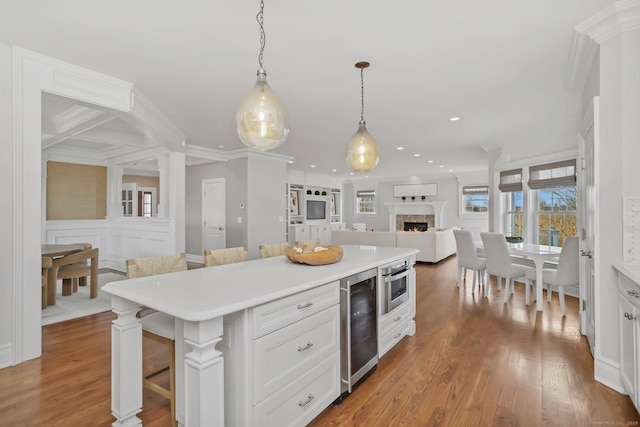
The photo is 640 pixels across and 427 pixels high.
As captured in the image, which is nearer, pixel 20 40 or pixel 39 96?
Answer: pixel 20 40

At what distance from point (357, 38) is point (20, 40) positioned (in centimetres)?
258

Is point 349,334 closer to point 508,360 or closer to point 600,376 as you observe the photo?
point 508,360

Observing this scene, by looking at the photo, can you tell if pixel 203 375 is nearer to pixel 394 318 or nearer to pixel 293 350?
pixel 293 350

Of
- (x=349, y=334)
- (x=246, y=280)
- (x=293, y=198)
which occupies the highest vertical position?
(x=293, y=198)

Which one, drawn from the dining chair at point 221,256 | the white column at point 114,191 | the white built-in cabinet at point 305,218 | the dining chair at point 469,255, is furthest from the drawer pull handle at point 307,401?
the white built-in cabinet at point 305,218

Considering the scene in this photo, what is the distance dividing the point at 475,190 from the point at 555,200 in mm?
5096

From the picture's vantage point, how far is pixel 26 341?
8.51 feet

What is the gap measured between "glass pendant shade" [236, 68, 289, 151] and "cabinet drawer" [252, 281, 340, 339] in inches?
38.6

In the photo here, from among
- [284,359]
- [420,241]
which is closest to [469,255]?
[420,241]

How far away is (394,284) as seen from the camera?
2.72 meters

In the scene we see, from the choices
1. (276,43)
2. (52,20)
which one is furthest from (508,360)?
(52,20)

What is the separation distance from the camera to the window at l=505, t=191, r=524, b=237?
573 centimetres

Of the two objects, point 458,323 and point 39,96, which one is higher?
point 39,96

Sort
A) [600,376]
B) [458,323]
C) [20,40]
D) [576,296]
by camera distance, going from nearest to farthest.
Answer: [600,376] → [20,40] → [458,323] → [576,296]
